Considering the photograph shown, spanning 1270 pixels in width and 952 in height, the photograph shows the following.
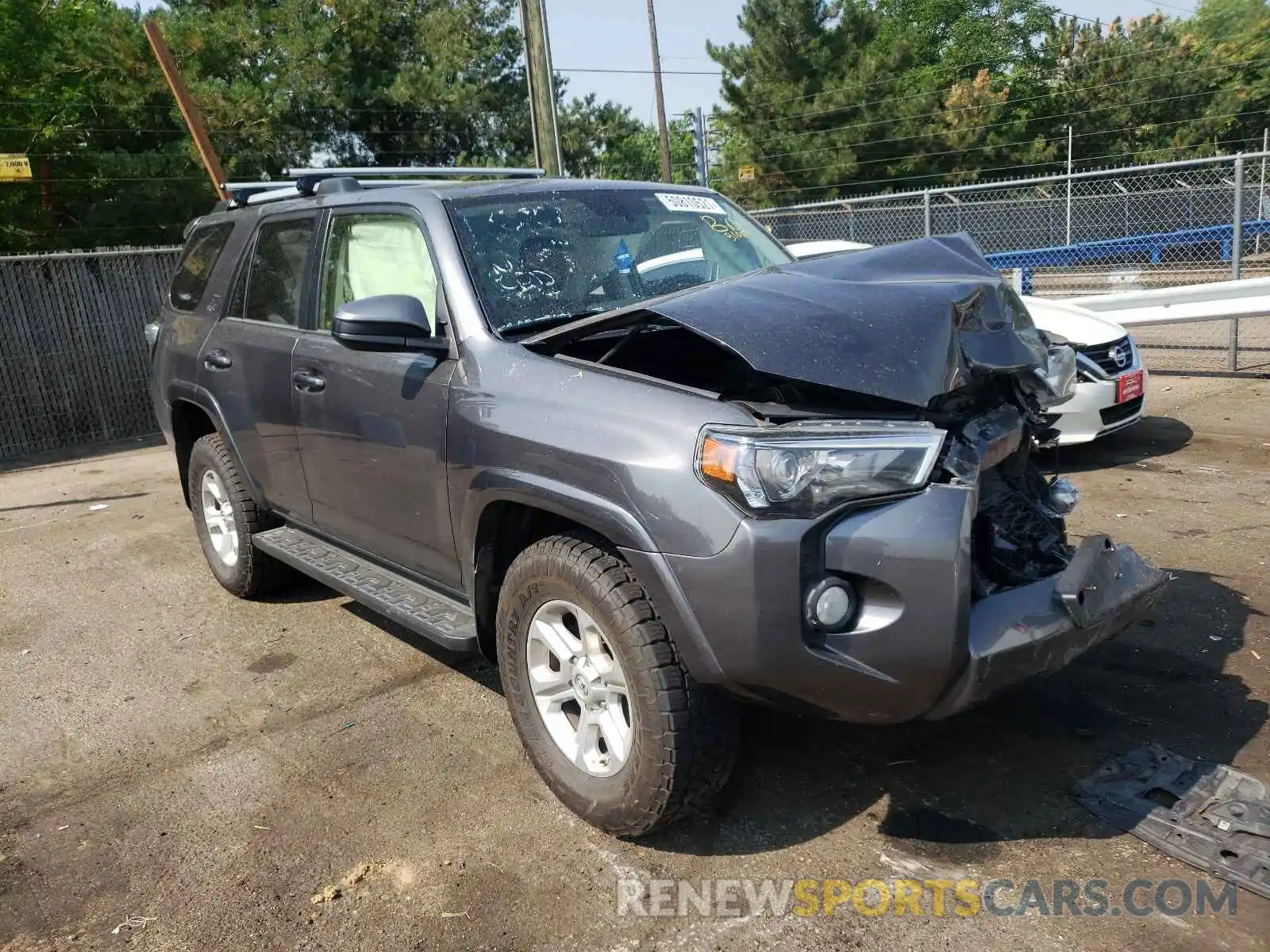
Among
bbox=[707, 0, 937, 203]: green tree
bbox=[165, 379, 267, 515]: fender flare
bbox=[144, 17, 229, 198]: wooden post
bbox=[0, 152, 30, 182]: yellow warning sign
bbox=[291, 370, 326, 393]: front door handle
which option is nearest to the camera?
bbox=[291, 370, 326, 393]: front door handle

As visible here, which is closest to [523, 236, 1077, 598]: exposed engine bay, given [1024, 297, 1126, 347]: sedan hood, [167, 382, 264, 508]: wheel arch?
[167, 382, 264, 508]: wheel arch

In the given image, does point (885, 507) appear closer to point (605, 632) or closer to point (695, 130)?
point (605, 632)

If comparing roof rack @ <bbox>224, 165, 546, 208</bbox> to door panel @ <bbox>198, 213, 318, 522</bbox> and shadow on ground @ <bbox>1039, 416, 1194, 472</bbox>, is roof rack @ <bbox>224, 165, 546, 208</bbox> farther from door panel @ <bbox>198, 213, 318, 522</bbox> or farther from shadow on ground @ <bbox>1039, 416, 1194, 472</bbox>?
shadow on ground @ <bbox>1039, 416, 1194, 472</bbox>

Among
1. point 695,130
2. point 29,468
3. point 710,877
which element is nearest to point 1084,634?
point 710,877

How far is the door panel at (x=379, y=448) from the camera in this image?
353 cm

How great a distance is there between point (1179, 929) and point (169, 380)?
5.16 metres

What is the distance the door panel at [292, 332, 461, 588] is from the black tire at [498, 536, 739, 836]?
643 millimetres

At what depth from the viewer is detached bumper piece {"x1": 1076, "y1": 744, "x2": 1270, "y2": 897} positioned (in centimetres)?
269

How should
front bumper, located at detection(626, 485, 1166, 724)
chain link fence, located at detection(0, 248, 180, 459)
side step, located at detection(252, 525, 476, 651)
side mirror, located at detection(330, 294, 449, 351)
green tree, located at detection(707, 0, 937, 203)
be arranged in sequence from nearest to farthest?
front bumper, located at detection(626, 485, 1166, 724)
side mirror, located at detection(330, 294, 449, 351)
side step, located at detection(252, 525, 476, 651)
chain link fence, located at detection(0, 248, 180, 459)
green tree, located at detection(707, 0, 937, 203)

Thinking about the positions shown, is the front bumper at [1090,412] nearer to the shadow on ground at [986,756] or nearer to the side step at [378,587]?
the shadow on ground at [986,756]

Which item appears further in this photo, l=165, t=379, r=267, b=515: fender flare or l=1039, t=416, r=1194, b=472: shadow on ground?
l=1039, t=416, r=1194, b=472: shadow on ground

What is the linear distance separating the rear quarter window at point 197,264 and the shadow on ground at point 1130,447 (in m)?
5.28

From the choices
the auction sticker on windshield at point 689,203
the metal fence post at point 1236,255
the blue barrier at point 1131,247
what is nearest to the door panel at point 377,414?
the auction sticker on windshield at point 689,203

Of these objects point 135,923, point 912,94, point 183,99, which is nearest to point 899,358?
point 135,923
